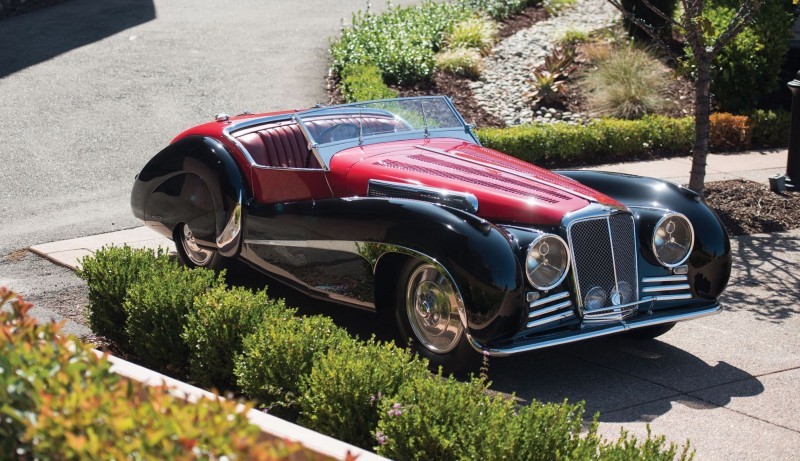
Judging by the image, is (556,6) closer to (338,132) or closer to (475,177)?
(338,132)

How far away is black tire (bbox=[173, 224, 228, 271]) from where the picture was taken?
24.5 ft

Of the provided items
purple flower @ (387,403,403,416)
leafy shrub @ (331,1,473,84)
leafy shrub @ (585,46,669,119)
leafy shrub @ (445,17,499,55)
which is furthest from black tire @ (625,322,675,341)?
leafy shrub @ (445,17,499,55)

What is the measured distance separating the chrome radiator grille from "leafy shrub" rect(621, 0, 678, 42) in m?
9.80

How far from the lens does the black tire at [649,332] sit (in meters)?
6.47

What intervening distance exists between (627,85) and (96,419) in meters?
11.6

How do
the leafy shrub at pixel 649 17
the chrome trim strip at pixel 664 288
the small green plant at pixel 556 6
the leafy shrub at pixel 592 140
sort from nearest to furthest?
the chrome trim strip at pixel 664 288 → the leafy shrub at pixel 592 140 → the leafy shrub at pixel 649 17 → the small green plant at pixel 556 6

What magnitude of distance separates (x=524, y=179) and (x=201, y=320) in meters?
2.27

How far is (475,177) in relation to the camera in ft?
21.1

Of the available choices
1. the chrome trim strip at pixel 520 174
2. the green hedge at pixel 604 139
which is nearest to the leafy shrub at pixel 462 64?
the green hedge at pixel 604 139

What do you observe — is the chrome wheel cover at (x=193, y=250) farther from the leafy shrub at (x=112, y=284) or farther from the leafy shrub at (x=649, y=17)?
the leafy shrub at (x=649, y=17)

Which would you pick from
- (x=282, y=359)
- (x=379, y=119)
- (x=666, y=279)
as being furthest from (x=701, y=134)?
(x=282, y=359)

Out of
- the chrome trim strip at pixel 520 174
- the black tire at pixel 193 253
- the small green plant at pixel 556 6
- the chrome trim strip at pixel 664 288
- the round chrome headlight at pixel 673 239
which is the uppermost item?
the chrome trim strip at pixel 520 174

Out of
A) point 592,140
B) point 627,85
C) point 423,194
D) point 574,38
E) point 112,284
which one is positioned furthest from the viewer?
point 574,38

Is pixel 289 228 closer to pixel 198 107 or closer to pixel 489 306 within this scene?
pixel 489 306
